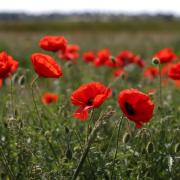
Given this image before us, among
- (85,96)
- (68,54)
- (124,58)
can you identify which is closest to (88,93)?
(85,96)

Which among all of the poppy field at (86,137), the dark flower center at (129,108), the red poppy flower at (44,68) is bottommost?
the poppy field at (86,137)

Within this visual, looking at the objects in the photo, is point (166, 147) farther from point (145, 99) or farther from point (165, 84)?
point (165, 84)

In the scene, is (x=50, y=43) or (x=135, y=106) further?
(x=50, y=43)

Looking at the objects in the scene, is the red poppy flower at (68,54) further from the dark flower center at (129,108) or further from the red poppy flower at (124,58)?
the dark flower center at (129,108)

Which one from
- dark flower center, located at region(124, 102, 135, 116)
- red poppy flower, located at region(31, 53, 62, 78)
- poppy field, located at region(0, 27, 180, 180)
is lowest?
poppy field, located at region(0, 27, 180, 180)

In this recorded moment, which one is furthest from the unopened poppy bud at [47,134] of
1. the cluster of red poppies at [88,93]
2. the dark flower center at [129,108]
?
the dark flower center at [129,108]

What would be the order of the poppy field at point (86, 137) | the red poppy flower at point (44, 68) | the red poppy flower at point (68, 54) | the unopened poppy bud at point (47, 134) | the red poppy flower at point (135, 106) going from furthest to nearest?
the red poppy flower at point (68, 54) → the unopened poppy bud at point (47, 134) → the red poppy flower at point (44, 68) → the poppy field at point (86, 137) → the red poppy flower at point (135, 106)

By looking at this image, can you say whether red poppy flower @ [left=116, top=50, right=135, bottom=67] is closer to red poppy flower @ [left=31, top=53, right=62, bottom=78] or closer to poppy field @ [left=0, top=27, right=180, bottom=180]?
poppy field @ [left=0, top=27, right=180, bottom=180]

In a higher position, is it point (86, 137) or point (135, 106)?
point (135, 106)

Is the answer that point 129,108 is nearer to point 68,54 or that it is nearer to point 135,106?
point 135,106

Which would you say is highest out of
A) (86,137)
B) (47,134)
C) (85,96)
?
(85,96)

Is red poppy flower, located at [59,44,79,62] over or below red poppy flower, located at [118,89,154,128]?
below

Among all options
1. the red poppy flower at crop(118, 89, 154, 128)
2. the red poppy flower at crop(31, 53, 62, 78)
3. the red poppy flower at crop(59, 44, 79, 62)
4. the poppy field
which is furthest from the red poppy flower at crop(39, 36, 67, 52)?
the red poppy flower at crop(118, 89, 154, 128)

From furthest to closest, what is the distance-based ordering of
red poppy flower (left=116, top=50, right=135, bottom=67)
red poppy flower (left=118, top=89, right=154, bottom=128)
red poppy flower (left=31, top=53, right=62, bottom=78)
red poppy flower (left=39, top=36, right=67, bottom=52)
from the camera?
1. red poppy flower (left=116, top=50, right=135, bottom=67)
2. red poppy flower (left=39, top=36, right=67, bottom=52)
3. red poppy flower (left=31, top=53, right=62, bottom=78)
4. red poppy flower (left=118, top=89, right=154, bottom=128)
